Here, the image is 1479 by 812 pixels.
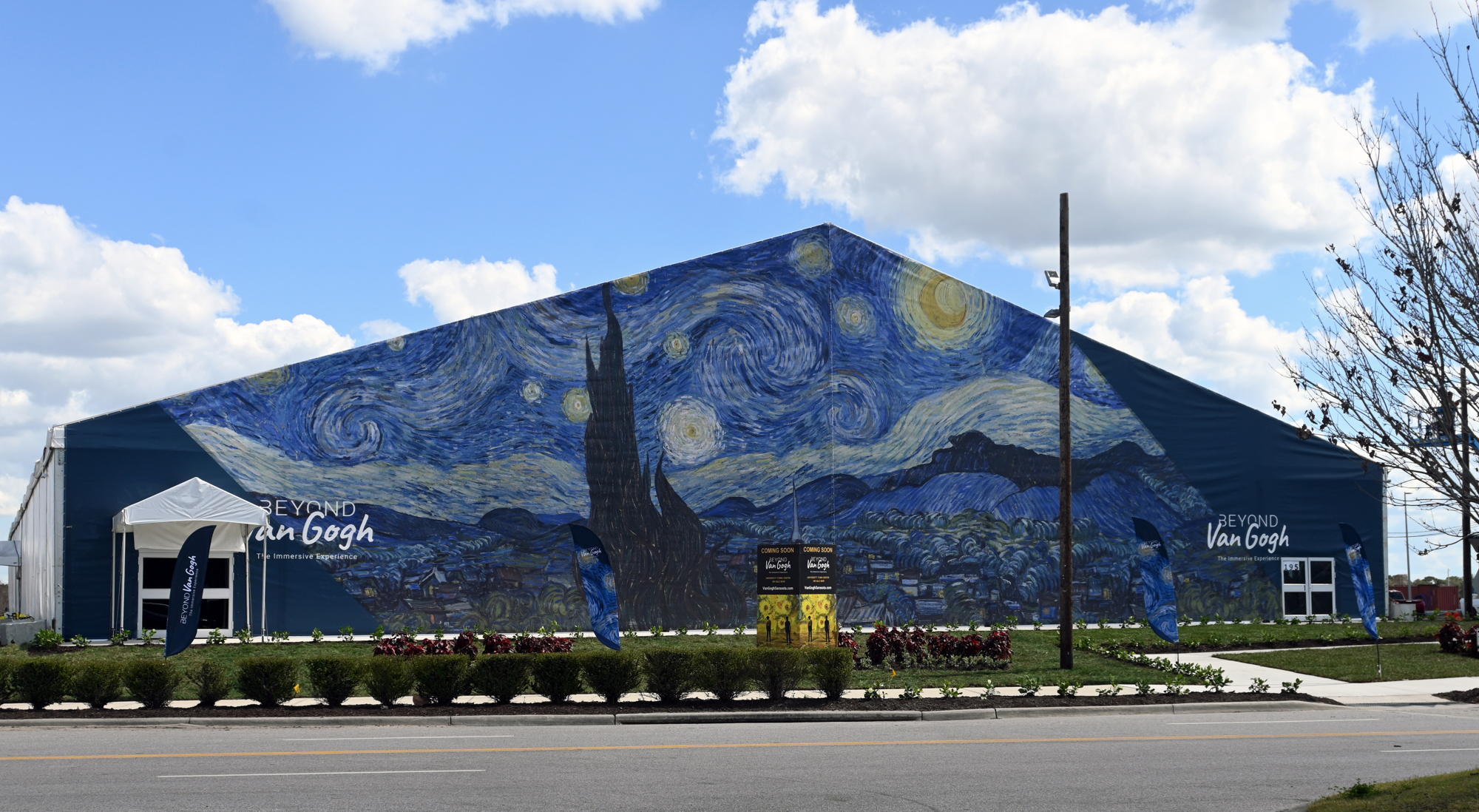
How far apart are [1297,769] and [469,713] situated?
9.98 m

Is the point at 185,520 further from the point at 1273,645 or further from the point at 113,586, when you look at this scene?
the point at 1273,645

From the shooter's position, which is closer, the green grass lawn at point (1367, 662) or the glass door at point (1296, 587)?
the green grass lawn at point (1367, 662)

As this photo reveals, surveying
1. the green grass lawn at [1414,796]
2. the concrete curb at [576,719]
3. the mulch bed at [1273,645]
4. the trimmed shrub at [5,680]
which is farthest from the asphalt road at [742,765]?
the mulch bed at [1273,645]

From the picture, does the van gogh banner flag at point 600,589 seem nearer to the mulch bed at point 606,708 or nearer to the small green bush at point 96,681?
the mulch bed at point 606,708

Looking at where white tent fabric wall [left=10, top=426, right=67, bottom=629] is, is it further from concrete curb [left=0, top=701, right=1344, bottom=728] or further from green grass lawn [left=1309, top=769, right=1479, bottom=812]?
green grass lawn [left=1309, top=769, right=1479, bottom=812]

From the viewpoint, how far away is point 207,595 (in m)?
27.2

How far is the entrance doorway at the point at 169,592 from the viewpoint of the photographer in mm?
26859

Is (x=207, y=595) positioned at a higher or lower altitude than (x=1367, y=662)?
higher

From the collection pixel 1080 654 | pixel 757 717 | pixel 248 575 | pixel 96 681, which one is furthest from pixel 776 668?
pixel 248 575

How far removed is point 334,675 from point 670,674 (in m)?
4.65

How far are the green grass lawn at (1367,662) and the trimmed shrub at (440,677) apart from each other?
1454 cm

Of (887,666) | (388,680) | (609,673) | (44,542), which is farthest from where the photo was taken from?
(44,542)

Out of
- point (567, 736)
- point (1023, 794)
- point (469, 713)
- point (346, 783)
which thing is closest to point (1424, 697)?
point (1023, 794)

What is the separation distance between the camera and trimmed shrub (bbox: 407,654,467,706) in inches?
648
